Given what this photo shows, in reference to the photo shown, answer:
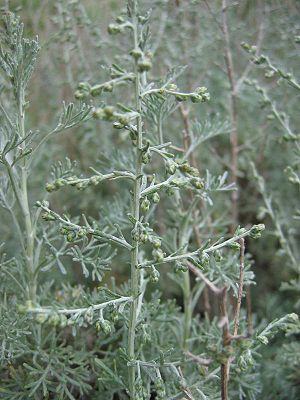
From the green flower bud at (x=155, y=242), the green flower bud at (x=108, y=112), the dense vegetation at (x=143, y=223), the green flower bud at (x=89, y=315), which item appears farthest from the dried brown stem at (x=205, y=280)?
the green flower bud at (x=108, y=112)

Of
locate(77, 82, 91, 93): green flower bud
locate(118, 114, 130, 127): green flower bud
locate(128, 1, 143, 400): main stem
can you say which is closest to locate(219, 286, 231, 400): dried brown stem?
locate(128, 1, 143, 400): main stem

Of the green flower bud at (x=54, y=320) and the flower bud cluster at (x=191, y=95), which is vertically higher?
the flower bud cluster at (x=191, y=95)

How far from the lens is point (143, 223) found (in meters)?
0.97

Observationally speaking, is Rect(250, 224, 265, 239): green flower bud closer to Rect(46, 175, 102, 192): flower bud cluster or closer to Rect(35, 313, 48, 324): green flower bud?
Rect(46, 175, 102, 192): flower bud cluster

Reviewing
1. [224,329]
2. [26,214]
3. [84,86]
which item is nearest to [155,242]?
[224,329]

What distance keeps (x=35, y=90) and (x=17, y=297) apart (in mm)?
1203

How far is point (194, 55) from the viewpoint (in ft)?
6.18

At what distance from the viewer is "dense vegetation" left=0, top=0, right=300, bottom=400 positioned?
3.13 ft

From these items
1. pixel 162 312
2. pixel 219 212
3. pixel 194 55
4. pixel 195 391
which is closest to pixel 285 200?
pixel 219 212

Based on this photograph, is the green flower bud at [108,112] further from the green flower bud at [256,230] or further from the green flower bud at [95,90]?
the green flower bud at [256,230]

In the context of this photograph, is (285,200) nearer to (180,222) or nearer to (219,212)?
(219,212)

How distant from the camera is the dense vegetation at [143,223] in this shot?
3.13ft

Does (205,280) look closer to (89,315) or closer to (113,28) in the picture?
(89,315)

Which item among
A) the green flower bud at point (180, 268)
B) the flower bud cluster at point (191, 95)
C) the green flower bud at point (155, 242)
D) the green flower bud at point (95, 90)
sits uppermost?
the flower bud cluster at point (191, 95)
